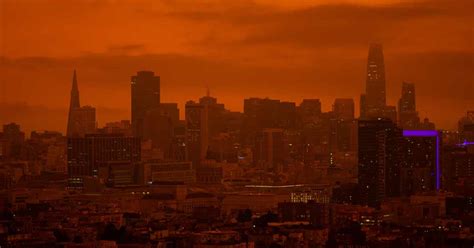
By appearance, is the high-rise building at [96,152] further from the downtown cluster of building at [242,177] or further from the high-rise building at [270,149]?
the high-rise building at [270,149]

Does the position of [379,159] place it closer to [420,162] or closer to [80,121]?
[420,162]

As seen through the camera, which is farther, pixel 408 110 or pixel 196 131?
pixel 196 131

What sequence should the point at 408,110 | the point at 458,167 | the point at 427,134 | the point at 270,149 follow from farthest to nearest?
the point at 270,149
the point at 408,110
the point at 427,134
the point at 458,167

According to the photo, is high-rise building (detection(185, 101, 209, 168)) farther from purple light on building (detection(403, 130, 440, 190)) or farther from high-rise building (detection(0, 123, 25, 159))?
purple light on building (detection(403, 130, 440, 190))

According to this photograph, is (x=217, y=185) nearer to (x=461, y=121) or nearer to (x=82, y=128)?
(x=82, y=128)

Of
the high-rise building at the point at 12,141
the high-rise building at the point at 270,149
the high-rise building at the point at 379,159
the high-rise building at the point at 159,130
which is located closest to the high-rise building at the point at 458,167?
the high-rise building at the point at 379,159

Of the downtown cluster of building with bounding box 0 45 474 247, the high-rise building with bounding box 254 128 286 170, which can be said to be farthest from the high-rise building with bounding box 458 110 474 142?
the high-rise building with bounding box 254 128 286 170

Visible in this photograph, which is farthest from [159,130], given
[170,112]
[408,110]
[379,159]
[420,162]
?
[420,162]
